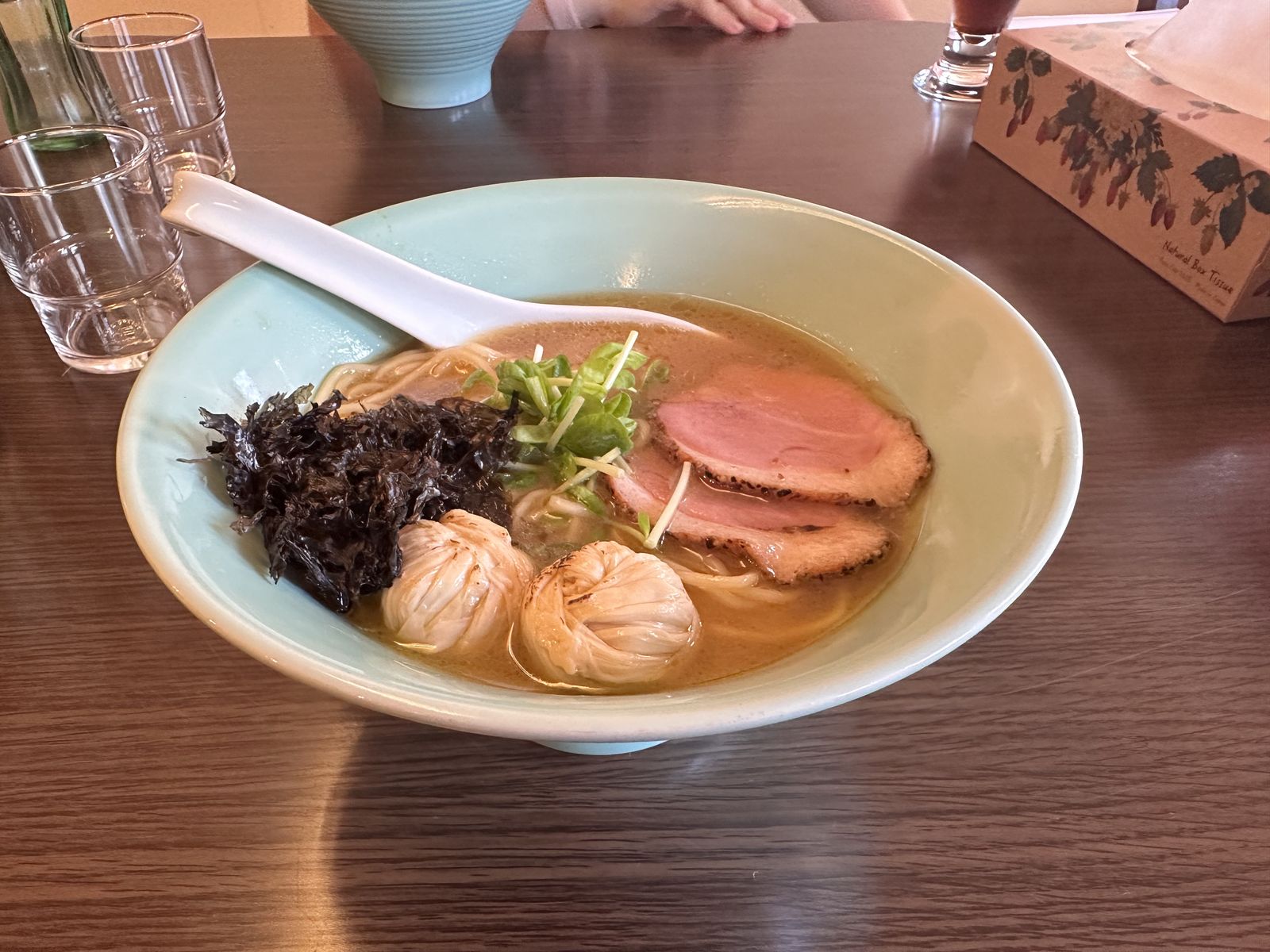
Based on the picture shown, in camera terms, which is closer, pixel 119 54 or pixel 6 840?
pixel 6 840

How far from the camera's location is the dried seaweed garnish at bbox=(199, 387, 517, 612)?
80cm

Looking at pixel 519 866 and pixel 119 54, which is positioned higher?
pixel 119 54

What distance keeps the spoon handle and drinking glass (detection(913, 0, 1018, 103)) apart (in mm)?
1550

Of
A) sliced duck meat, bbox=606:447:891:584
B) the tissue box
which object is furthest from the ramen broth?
the tissue box

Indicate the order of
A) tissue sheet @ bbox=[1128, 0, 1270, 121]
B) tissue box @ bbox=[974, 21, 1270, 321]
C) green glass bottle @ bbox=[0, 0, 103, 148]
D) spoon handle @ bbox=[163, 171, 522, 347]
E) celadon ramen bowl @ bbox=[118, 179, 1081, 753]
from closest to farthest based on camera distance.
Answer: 1. celadon ramen bowl @ bbox=[118, 179, 1081, 753]
2. spoon handle @ bbox=[163, 171, 522, 347]
3. tissue box @ bbox=[974, 21, 1270, 321]
4. tissue sheet @ bbox=[1128, 0, 1270, 121]
5. green glass bottle @ bbox=[0, 0, 103, 148]

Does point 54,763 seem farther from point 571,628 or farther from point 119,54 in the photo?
point 119,54

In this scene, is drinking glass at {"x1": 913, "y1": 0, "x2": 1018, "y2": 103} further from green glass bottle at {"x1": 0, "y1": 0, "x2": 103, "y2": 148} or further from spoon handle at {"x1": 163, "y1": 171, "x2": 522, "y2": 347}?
green glass bottle at {"x1": 0, "y1": 0, "x2": 103, "y2": 148}

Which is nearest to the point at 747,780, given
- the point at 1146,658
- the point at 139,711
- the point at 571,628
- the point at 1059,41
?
the point at 571,628

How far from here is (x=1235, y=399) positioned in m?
1.22

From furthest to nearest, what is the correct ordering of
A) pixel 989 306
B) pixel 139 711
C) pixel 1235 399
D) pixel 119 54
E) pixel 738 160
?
pixel 738 160
pixel 119 54
pixel 1235 399
pixel 989 306
pixel 139 711

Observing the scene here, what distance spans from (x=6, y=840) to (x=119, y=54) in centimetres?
151

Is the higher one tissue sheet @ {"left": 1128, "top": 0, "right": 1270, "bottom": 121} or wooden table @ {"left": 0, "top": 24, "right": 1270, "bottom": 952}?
tissue sheet @ {"left": 1128, "top": 0, "right": 1270, "bottom": 121}

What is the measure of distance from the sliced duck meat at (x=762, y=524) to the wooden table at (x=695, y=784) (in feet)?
0.51

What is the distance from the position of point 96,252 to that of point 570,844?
1.18m
